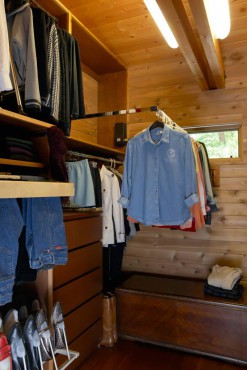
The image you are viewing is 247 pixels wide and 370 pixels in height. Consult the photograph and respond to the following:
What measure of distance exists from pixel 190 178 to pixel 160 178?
0.20m

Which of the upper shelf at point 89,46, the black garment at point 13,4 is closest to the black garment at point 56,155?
the black garment at point 13,4

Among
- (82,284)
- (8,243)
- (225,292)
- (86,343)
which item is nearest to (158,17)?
(8,243)

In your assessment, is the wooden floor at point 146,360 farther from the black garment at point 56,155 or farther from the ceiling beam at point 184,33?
the ceiling beam at point 184,33

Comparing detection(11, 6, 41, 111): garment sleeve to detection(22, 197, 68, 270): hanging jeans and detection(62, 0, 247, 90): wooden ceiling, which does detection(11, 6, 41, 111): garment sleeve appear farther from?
detection(62, 0, 247, 90): wooden ceiling

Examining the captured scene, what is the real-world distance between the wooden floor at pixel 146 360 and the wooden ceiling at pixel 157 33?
2225mm

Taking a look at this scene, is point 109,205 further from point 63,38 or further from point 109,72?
point 109,72

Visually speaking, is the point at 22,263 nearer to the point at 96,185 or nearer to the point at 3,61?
the point at 96,185

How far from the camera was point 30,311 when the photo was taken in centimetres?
166

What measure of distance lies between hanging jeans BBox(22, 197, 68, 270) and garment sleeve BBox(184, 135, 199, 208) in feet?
2.63

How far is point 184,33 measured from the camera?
1.67 metres

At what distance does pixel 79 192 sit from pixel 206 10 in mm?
1381

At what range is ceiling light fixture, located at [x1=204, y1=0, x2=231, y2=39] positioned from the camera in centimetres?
148

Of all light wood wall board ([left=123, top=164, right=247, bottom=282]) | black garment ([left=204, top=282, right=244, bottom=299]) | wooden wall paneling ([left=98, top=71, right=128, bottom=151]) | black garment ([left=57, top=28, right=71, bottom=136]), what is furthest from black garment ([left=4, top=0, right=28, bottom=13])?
black garment ([left=204, top=282, right=244, bottom=299])

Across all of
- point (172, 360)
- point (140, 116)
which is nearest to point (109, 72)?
point (140, 116)
